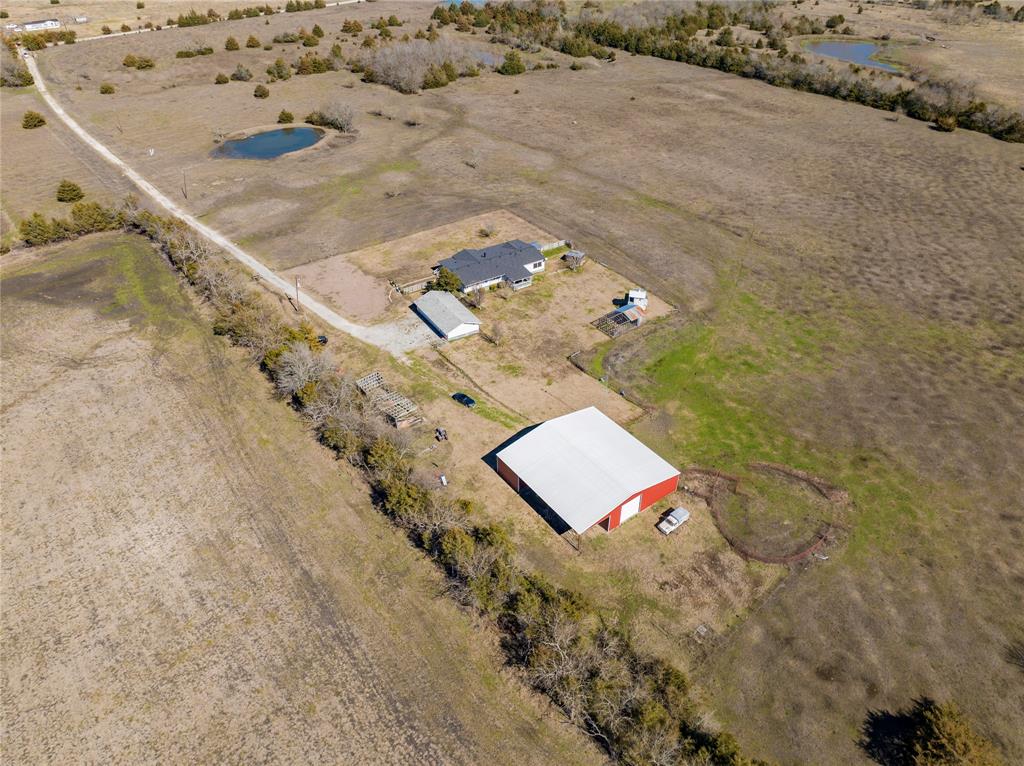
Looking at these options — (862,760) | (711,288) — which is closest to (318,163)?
(711,288)

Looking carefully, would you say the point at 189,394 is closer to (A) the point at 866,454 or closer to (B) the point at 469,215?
(B) the point at 469,215

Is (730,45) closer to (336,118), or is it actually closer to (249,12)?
(336,118)

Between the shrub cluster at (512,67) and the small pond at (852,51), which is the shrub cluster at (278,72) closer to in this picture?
the shrub cluster at (512,67)

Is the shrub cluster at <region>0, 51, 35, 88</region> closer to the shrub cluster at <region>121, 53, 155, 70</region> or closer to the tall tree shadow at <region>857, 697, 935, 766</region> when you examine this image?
the shrub cluster at <region>121, 53, 155, 70</region>

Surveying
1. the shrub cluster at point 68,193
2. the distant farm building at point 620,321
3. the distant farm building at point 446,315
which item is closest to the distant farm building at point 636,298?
the distant farm building at point 620,321

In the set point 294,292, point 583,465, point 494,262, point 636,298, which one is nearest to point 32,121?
point 294,292

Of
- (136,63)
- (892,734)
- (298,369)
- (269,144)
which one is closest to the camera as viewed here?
(892,734)

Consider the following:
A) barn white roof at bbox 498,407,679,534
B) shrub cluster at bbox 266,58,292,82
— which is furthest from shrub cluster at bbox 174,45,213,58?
barn white roof at bbox 498,407,679,534
